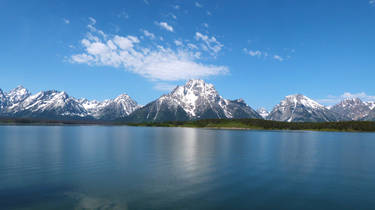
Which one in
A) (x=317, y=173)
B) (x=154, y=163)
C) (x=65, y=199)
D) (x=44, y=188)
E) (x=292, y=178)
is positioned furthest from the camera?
(x=154, y=163)

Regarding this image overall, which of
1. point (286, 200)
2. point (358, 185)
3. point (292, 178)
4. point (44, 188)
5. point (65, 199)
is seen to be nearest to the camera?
point (65, 199)

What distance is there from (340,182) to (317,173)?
24.5 ft

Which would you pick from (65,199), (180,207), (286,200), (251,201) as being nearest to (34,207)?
(65,199)

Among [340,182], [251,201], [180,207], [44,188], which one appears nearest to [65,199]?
[44,188]

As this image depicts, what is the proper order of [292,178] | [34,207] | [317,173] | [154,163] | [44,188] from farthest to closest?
1. [154,163]
2. [317,173]
3. [292,178]
4. [44,188]
5. [34,207]

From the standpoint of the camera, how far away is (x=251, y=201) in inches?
1239

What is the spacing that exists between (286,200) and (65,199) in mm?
29074

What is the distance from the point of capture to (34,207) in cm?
2722

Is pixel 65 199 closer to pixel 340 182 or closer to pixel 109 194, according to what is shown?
pixel 109 194

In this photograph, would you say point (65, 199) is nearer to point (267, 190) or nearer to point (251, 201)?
point (251, 201)

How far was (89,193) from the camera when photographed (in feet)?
108

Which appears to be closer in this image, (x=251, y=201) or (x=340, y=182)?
(x=251, y=201)

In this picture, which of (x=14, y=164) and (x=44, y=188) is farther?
(x=14, y=164)

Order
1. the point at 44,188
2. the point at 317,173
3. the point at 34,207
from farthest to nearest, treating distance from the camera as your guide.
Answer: the point at 317,173, the point at 44,188, the point at 34,207
